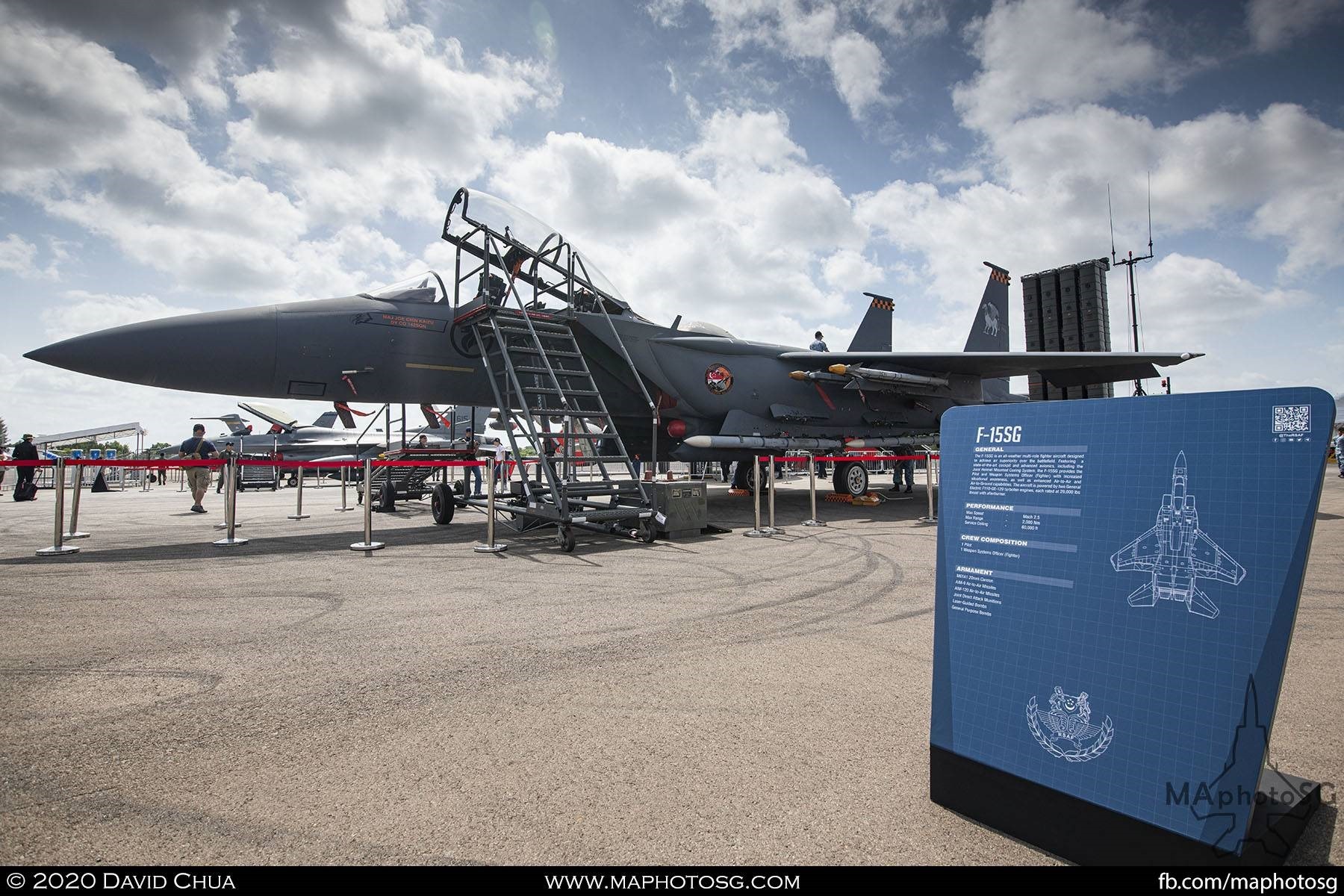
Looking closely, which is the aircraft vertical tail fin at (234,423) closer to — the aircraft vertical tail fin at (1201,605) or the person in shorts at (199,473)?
the person in shorts at (199,473)

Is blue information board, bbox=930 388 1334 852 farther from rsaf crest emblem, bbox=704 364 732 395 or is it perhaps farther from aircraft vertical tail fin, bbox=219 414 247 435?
→ aircraft vertical tail fin, bbox=219 414 247 435

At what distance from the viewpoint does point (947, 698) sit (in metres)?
1.80

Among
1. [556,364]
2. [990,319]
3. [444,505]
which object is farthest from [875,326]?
[444,505]

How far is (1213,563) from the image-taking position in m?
1.41

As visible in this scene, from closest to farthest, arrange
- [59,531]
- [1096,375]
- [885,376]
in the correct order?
[59,531], [885,376], [1096,375]

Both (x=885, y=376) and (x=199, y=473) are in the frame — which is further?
(x=199, y=473)

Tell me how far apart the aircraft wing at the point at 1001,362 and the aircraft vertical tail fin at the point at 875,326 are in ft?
11.0

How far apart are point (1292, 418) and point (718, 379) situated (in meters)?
9.37

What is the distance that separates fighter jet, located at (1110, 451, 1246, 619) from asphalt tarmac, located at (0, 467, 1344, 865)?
760 mm

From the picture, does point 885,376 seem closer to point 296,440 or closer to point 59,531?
point 59,531

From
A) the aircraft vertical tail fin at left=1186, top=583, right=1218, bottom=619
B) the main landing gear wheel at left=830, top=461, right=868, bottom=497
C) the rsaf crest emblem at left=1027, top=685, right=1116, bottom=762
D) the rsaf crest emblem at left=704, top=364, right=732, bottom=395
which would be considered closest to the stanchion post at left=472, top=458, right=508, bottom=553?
the rsaf crest emblem at left=704, top=364, right=732, bottom=395

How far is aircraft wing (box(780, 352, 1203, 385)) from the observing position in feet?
35.1
